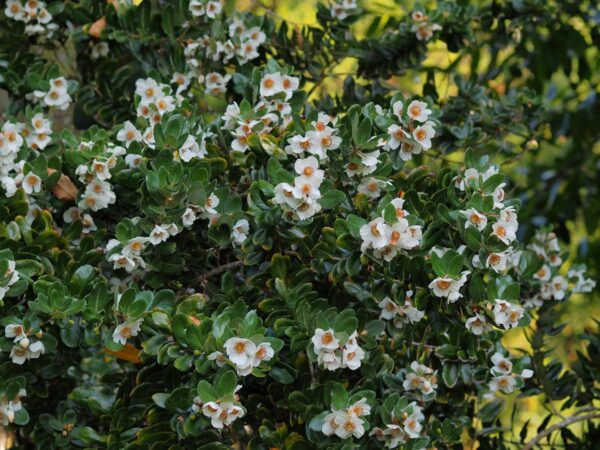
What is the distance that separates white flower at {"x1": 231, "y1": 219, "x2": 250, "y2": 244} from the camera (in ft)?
4.83

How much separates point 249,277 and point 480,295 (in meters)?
0.40

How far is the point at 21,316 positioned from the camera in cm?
144

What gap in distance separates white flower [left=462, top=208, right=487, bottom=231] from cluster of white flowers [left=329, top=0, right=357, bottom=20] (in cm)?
93

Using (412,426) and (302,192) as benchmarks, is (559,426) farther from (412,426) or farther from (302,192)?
(302,192)

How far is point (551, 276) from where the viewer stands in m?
2.03

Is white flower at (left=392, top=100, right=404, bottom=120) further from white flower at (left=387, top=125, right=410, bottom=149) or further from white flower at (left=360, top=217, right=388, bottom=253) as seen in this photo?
white flower at (left=360, top=217, right=388, bottom=253)

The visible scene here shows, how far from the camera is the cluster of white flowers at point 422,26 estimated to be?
80.0 inches

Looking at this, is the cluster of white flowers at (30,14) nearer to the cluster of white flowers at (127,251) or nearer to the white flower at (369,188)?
the cluster of white flowers at (127,251)

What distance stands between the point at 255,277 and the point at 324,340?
0.79 feet

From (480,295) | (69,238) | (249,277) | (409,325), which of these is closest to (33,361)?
(69,238)

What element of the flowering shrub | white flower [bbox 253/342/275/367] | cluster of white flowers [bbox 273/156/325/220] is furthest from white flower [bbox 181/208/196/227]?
white flower [bbox 253/342/275/367]

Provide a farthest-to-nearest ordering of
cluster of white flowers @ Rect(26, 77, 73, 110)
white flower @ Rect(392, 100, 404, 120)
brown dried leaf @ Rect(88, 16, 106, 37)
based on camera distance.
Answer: brown dried leaf @ Rect(88, 16, 106, 37), cluster of white flowers @ Rect(26, 77, 73, 110), white flower @ Rect(392, 100, 404, 120)

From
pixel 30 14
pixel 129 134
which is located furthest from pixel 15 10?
pixel 129 134

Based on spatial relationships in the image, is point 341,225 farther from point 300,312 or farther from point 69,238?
point 69,238
